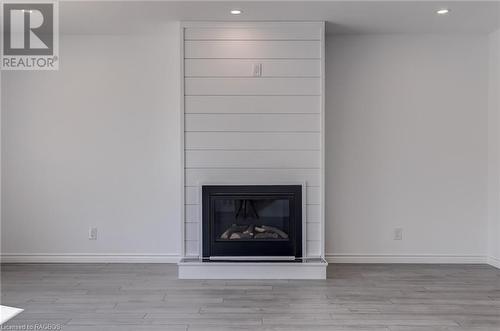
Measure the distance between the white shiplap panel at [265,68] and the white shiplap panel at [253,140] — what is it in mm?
528

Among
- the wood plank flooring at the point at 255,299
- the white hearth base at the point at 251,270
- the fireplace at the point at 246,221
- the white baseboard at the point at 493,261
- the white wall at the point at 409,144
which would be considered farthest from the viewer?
the white wall at the point at 409,144

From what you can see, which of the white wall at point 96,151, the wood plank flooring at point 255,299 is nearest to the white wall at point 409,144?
the wood plank flooring at point 255,299

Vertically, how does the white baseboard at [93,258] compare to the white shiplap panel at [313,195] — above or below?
below

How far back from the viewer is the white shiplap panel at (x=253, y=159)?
12.6 ft

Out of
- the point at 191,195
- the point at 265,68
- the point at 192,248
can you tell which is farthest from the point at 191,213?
the point at 265,68

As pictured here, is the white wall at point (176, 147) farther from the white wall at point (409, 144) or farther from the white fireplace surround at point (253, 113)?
the white fireplace surround at point (253, 113)

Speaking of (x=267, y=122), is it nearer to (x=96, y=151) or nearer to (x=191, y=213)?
(x=191, y=213)

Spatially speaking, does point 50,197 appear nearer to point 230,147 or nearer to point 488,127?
point 230,147

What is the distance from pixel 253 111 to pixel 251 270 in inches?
55.3

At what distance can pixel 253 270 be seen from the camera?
371cm

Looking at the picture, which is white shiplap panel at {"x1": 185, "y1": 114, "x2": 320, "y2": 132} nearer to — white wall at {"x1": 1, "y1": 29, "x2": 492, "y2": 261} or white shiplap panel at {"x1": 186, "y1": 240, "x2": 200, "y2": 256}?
white wall at {"x1": 1, "y1": 29, "x2": 492, "y2": 261}

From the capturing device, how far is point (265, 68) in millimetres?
3824

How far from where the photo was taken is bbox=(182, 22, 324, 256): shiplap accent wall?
381 centimetres
